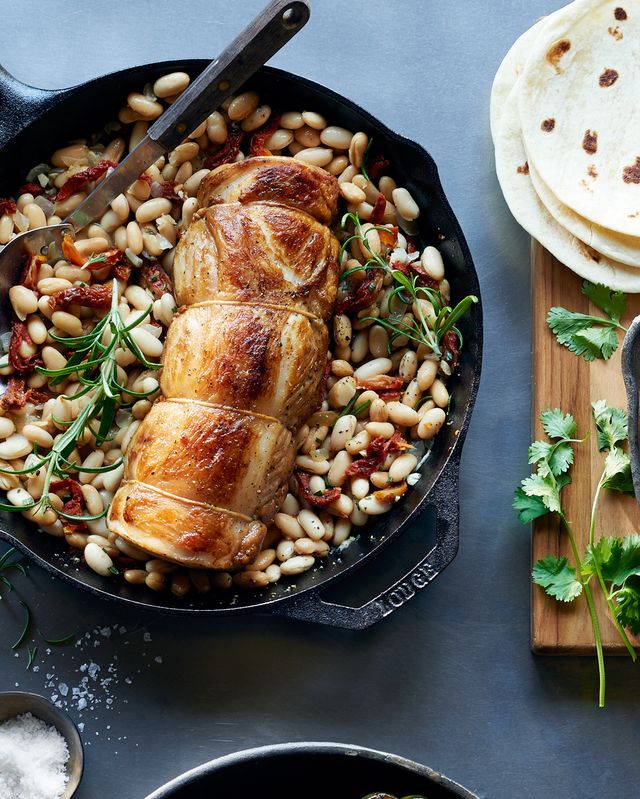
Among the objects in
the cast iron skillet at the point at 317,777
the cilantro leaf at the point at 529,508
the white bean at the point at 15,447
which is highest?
the cilantro leaf at the point at 529,508

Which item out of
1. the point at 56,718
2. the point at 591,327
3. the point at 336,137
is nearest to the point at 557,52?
the point at 336,137

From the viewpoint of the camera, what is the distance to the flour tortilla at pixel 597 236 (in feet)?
9.17

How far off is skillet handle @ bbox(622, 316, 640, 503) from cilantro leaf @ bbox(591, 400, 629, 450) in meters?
0.22

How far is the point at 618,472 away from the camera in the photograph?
2.79 metres

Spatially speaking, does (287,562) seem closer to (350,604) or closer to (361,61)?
(350,604)

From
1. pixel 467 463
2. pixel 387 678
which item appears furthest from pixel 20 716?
pixel 467 463

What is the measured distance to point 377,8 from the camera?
10.0 feet

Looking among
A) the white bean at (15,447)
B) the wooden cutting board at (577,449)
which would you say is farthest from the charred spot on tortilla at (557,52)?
the white bean at (15,447)

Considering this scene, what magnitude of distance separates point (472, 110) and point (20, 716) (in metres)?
2.27

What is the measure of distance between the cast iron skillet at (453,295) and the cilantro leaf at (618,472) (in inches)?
18.6

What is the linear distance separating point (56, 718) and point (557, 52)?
2.40 metres

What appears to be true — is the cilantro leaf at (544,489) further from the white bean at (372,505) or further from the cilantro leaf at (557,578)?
the white bean at (372,505)

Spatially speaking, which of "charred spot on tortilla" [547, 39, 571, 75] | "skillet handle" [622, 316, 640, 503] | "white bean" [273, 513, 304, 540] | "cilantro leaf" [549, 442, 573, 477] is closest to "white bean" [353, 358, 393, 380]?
"white bean" [273, 513, 304, 540]

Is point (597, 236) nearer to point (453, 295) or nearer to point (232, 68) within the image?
point (453, 295)
